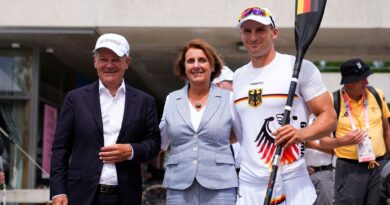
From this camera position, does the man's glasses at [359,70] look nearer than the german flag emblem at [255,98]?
No

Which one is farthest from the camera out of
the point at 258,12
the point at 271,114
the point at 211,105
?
the point at 211,105

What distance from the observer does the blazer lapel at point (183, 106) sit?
4.33 meters

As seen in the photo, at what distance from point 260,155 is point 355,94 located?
3297 millimetres

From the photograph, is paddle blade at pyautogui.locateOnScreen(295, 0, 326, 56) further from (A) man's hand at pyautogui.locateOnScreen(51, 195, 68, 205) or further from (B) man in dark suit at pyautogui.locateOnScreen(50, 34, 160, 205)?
(A) man's hand at pyautogui.locateOnScreen(51, 195, 68, 205)

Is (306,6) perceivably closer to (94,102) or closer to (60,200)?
(94,102)

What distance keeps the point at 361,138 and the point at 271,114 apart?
303 centimetres

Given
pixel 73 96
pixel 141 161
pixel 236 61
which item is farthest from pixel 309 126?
pixel 236 61

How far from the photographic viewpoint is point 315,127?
3.54m

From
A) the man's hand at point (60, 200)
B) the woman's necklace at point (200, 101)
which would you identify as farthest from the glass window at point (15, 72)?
the man's hand at point (60, 200)

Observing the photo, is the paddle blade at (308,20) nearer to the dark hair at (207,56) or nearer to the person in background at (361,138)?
the dark hair at (207,56)

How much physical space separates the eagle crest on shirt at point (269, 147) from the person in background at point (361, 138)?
2.94 metres

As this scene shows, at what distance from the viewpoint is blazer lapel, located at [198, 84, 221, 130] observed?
431cm

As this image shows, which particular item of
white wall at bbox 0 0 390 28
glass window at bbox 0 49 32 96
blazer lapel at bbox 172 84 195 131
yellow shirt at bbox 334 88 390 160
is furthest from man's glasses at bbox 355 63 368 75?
glass window at bbox 0 49 32 96

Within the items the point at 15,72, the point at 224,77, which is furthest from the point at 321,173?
the point at 15,72
